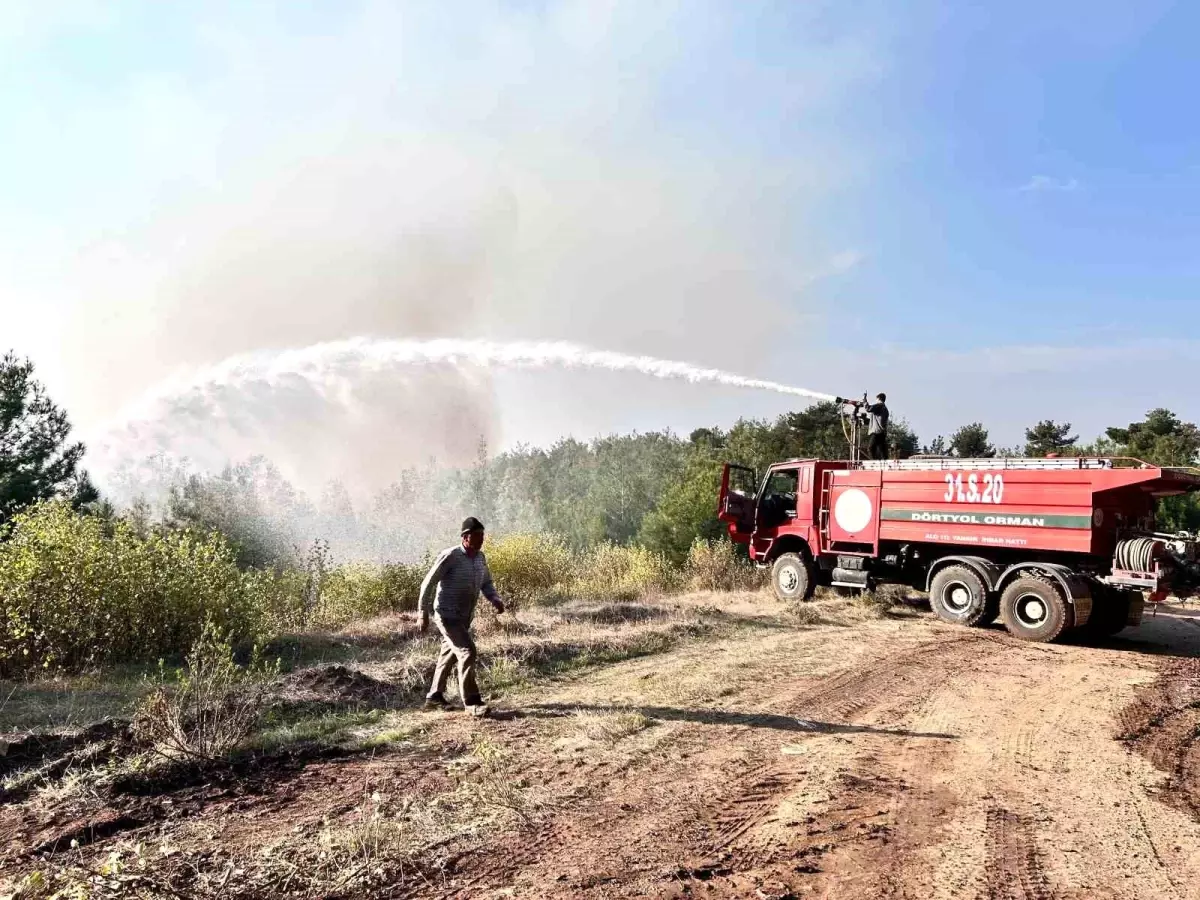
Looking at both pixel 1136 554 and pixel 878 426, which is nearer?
pixel 1136 554

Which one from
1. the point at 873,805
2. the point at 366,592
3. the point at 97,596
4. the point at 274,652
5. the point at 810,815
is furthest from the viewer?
the point at 366,592

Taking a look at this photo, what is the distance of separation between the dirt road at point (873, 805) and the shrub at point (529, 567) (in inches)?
289

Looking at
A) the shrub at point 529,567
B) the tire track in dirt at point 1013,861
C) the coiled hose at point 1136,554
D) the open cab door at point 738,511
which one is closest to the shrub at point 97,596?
the shrub at point 529,567

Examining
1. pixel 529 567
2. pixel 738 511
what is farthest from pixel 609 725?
pixel 738 511

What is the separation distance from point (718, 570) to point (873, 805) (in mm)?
13760

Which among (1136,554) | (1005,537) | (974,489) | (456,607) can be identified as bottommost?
(456,607)

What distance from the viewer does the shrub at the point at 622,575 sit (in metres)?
15.6

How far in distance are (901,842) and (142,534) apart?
64.2ft

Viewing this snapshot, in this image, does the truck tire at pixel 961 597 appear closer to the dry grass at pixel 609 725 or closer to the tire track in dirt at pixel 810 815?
the tire track in dirt at pixel 810 815

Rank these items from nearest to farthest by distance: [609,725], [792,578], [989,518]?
1. [609,725]
2. [989,518]
3. [792,578]

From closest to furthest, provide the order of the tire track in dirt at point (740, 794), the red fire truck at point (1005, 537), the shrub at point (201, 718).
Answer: the tire track in dirt at point (740, 794) < the shrub at point (201, 718) < the red fire truck at point (1005, 537)

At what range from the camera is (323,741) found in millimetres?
6113

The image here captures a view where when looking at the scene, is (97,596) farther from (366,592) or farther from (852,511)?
(852,511)

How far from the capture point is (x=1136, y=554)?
35.3 ft
